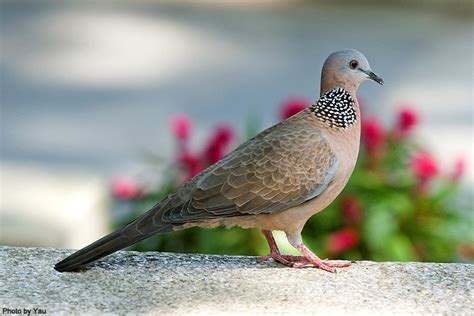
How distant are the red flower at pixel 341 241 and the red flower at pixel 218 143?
0.79m

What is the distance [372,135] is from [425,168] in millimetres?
A: 357

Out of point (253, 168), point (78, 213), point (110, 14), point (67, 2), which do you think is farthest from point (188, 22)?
point (253, 168)

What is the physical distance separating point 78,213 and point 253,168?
245cm

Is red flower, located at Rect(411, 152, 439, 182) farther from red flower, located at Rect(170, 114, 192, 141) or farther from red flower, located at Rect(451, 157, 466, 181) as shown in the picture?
red flower, located at Rect(170, 114, 192, 141)

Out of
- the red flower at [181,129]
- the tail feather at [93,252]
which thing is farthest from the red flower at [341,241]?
the tail feather at [93,252]

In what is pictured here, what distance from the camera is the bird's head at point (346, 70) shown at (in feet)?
14.3

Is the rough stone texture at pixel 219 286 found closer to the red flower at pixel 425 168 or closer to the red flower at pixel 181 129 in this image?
the red flower at pixel 425 168

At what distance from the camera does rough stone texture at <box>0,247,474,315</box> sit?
3.60 m

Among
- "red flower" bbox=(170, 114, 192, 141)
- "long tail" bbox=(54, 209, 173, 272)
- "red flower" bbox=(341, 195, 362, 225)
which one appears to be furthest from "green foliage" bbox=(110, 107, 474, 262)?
"long tail" bbox=(54, 209, 173, 272)

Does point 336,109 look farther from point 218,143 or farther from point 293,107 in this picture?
point 218,143

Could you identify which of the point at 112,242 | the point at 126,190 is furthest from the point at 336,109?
the point at 126,190

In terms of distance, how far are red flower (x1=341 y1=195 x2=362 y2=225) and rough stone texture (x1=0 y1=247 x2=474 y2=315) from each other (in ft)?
4.87

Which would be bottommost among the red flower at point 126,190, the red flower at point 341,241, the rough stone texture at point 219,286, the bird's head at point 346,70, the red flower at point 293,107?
the rough stone texture at point 219,286

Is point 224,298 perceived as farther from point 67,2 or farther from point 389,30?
point 67,2
